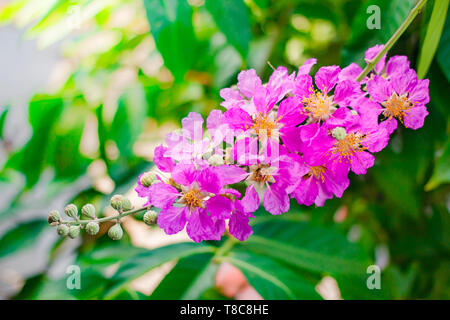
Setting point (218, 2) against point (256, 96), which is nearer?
point (256, 96)

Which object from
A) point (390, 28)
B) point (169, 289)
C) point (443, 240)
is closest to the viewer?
point (390, 28)

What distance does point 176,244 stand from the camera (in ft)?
2.15

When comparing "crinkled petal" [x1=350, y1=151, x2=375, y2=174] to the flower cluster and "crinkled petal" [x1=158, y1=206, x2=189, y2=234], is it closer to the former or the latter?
the flower cluster

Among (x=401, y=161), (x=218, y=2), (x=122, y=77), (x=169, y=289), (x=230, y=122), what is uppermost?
(x=122, y=77)

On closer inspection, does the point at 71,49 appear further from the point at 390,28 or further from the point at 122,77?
the point at 390,28

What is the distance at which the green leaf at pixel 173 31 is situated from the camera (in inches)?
18.6

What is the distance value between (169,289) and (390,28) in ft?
1.63

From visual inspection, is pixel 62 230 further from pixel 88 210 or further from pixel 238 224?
pixel 238 224

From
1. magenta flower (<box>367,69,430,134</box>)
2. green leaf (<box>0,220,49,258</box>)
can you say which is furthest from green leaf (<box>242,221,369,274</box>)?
green leaf (<box>0,220,49,258</box>)

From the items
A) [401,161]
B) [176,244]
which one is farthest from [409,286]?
[176,244]

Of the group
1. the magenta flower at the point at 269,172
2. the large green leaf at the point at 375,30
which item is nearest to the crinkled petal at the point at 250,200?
the magenta flower at the point at 269,172

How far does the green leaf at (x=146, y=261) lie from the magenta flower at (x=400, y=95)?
1.33 feet

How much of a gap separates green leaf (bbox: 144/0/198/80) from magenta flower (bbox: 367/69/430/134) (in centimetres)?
29

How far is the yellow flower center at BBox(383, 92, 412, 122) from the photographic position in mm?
368
